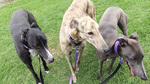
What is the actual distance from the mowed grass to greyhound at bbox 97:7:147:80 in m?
0.50

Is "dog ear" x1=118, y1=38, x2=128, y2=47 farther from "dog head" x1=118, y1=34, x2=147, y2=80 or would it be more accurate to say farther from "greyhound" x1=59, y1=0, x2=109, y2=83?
"greyhound" x1=59, y1=0, x2=109, y2=83

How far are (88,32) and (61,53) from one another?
7.49ft

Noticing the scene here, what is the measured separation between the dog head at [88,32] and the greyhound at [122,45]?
0.38m

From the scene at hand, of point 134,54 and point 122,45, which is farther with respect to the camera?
point 122,45

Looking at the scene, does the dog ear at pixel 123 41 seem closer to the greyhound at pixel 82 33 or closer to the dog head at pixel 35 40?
the greyhound at pixel 82 33

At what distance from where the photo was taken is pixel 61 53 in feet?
14.6

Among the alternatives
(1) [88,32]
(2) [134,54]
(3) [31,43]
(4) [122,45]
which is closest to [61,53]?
(3) [31,43]

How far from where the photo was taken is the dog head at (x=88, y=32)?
240cm

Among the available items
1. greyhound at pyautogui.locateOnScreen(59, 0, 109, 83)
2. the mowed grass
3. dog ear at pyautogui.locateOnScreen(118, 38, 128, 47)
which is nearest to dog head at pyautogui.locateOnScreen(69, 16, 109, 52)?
greyhound at pyautogui.locateOnScreen(59, 0, 109, 83)

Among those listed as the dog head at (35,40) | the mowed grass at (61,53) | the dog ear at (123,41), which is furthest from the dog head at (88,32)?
the mowed grass at (61,53)

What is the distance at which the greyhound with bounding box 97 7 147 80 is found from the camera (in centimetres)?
219

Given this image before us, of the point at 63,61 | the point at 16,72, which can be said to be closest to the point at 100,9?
the point at 63,61

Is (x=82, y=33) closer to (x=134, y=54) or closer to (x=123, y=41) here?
(x=123, y=41)

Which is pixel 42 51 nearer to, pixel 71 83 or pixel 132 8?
pixel 71 83
